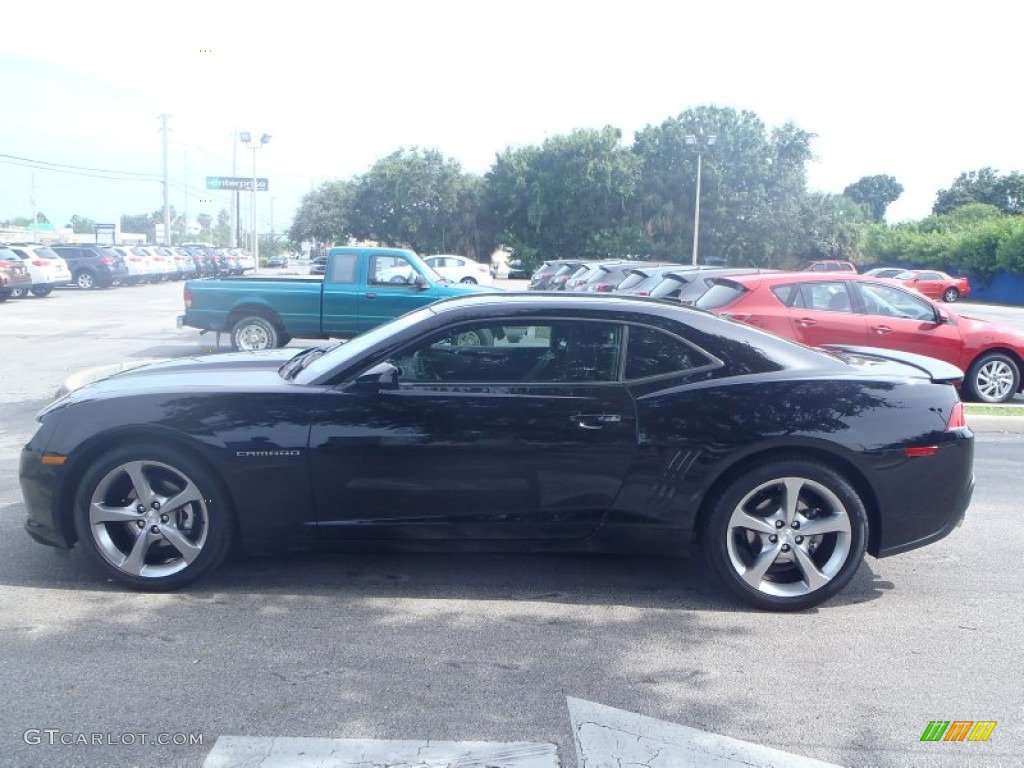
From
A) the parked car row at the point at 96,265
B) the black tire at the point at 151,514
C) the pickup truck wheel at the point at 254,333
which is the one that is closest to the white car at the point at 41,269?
the parked car row at the point at 96,265

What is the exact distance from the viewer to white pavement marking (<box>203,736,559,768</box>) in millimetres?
3461

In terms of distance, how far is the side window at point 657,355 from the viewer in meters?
5.06

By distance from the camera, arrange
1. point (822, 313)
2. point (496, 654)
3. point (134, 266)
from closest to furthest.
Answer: point (496, 654) → point (822, 313) → point (134, 266)

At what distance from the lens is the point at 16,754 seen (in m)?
3.46

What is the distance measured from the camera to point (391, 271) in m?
14.7

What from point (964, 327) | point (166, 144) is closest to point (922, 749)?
point (964, 327)

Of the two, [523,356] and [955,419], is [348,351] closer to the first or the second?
[523,356]

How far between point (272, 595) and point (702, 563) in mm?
2454

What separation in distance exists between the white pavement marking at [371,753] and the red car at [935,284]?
42687 mm

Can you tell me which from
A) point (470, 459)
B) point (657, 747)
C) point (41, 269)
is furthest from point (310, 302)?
point (41, 269)

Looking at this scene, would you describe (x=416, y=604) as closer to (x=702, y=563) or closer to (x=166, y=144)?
(x=702, y=563)

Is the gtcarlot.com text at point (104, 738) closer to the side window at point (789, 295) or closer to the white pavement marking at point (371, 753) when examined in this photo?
the white pavement marking at point (371, 753)

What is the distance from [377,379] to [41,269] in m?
28.9

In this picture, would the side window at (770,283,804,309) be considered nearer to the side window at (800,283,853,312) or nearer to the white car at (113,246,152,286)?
the side window at (800,283,853,312)
